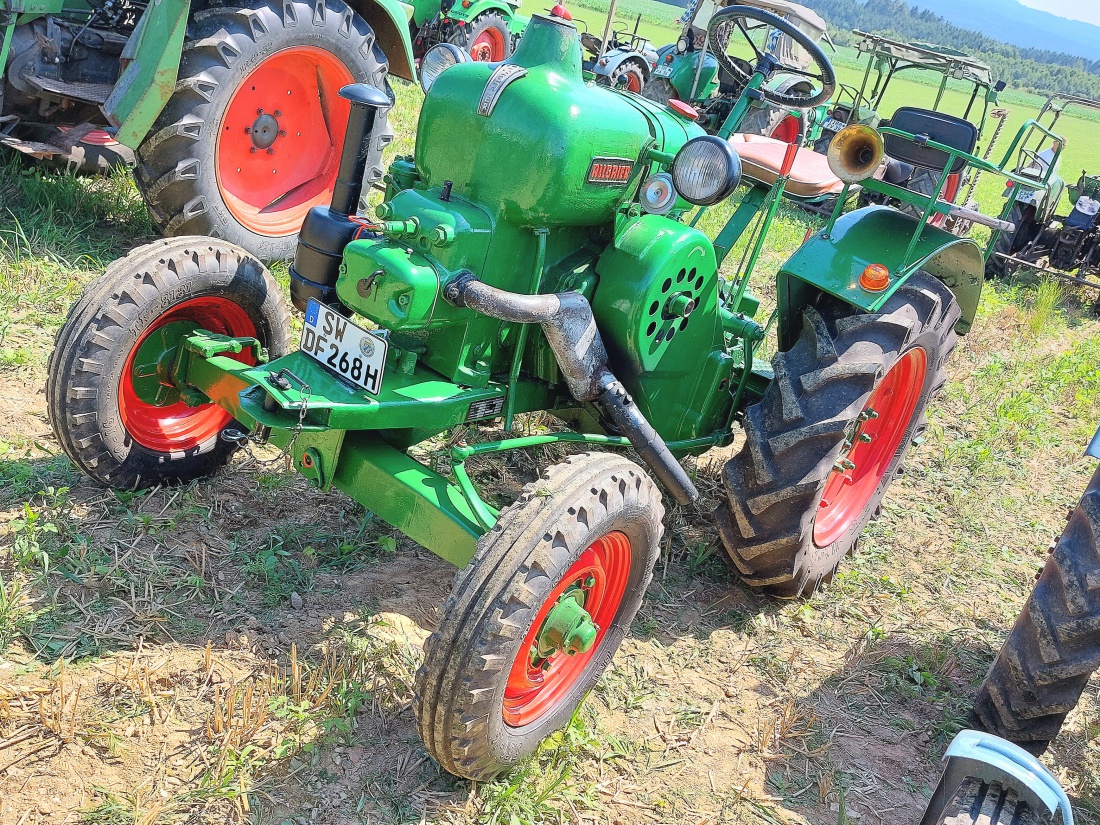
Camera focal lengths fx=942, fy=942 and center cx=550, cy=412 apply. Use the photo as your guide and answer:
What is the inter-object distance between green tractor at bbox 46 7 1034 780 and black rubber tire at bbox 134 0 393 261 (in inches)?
60.4

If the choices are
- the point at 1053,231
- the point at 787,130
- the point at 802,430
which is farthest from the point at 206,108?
the point at 1053,231

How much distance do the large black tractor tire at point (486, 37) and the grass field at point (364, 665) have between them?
796cm

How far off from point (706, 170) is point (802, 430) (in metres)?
0.96

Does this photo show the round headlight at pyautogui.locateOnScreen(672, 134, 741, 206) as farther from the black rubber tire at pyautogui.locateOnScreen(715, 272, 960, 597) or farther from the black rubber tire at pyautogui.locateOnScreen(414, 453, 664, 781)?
the black rubber tire at pyautogui.locateOnScreen(414, 453, 664, 781)

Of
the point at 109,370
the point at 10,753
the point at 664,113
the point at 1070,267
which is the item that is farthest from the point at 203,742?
the point at 1070,267

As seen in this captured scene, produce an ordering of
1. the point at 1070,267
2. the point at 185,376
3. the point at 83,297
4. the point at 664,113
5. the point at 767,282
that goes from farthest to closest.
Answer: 1. the point at 1070,267
2. the point at 767,282
3. the point at 664,113
4. the point at 185,376
5. the point at 83,297

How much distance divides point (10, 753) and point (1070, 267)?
1082cm

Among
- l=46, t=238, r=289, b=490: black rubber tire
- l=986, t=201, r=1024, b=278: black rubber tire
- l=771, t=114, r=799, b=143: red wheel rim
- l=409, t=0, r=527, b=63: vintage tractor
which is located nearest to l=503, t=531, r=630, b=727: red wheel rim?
l=46, t=238, r=289, b=490: black rubber tire

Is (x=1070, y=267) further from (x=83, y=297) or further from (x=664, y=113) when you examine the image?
(x=83, y=297)

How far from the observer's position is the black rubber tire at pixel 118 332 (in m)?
3.02

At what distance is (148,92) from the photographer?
14.5 ft

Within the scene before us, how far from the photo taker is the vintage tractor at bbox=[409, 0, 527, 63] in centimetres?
1120

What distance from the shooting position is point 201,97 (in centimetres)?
454

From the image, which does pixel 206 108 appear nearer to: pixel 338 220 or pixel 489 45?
pixel 338 220
